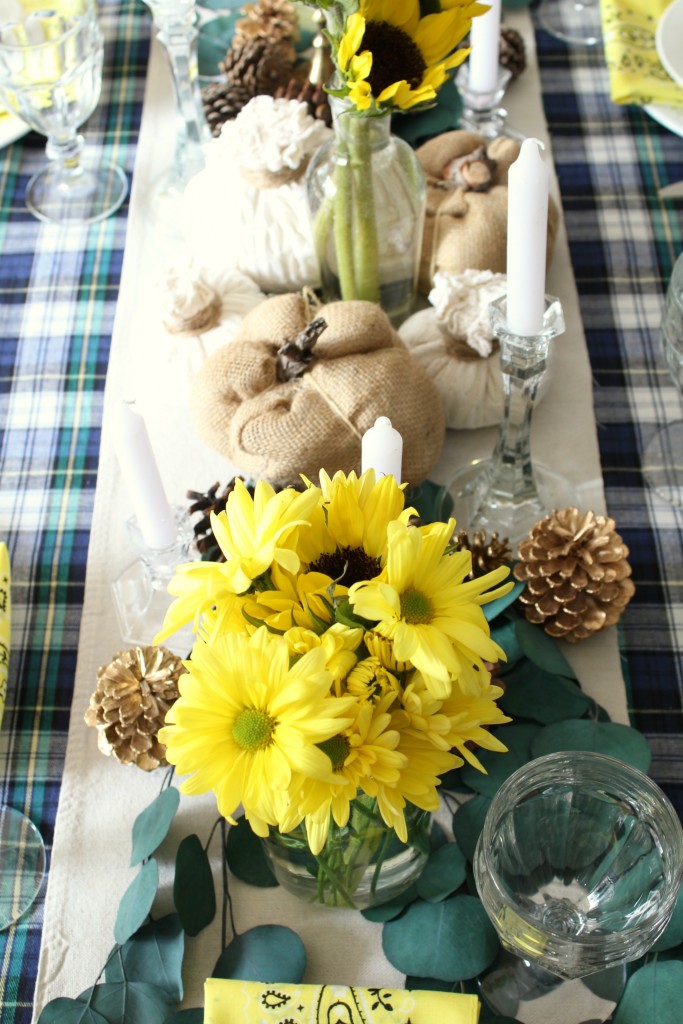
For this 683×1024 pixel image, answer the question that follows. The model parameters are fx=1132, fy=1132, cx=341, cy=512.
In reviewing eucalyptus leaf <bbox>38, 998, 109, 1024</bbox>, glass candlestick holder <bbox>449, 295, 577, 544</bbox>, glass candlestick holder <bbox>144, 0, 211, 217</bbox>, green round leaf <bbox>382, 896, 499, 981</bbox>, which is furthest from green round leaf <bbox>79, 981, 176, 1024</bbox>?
glass candlestick holder <bbox>144, 0, 211, 217</bbox>

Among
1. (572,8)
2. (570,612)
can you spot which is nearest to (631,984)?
(570,612)

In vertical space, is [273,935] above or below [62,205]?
below

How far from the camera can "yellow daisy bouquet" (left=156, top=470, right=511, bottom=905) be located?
44 cm

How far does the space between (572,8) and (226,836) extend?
91cm

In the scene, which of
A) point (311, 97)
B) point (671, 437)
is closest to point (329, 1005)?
point (671, 437)

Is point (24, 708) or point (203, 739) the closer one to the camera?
point (203, 739)

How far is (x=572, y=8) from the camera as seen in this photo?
3.76 feet

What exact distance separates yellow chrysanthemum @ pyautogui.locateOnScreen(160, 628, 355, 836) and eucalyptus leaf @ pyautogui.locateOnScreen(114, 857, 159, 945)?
0.62ft

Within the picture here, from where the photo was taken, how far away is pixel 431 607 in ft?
1.54

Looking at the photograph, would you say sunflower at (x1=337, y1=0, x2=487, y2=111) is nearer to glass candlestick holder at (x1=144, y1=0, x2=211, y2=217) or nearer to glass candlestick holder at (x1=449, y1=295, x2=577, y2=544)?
glass candlestick holder at (x1=449, y1=295, x2=577, y2=544)

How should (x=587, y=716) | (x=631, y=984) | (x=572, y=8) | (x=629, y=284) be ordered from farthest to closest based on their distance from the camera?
(x=572, y=8), (x=629, y=284), (x=587, y=716), (x=631, y=984)

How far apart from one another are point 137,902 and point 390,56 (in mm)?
507

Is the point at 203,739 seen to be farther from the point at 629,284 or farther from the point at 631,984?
the point at 629,284

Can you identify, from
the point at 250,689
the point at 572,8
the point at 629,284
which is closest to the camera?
the point at 250,689
